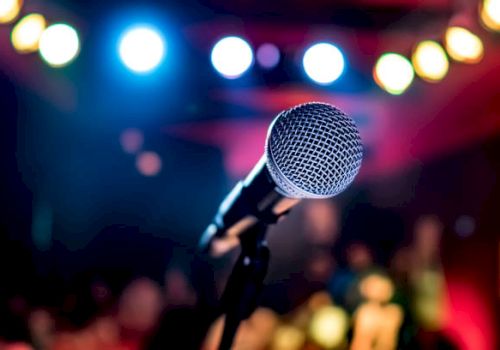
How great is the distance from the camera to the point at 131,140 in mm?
3418

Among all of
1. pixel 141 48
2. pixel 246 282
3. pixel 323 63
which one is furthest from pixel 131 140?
pixel 246 282

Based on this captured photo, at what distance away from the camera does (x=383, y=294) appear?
3486 millimetres

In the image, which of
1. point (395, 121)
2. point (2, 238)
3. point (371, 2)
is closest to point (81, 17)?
point (2, 238)

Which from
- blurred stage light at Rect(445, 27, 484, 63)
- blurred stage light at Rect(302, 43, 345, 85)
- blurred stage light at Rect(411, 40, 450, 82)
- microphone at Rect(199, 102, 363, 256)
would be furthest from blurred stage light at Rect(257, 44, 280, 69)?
microphone at Rect(199, 102, 363, 256)

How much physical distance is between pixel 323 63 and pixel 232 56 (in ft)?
1.74

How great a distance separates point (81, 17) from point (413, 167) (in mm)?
2110

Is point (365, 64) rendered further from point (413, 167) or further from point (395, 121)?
point (413, 167)

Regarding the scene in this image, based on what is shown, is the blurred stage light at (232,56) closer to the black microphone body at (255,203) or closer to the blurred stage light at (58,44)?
the blurred stage light at (58,44)

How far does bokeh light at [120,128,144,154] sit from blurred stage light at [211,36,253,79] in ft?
2.02

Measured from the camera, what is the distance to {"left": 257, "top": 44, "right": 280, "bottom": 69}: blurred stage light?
326 centimetres

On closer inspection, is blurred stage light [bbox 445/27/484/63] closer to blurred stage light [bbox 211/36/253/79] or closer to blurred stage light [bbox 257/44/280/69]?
blurred stage light [bbox 257/44/280/69]

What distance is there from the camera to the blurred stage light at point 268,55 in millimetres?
3258

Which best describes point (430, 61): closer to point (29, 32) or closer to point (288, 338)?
point (288, 338)

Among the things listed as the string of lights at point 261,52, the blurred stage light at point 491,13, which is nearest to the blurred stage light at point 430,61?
the string of lights at point 261,52
